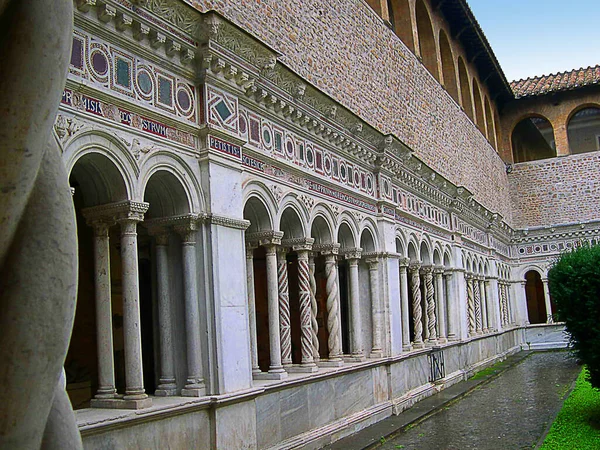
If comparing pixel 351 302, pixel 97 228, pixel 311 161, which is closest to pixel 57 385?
pixel 97 228

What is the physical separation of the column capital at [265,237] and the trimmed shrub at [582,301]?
4.44m

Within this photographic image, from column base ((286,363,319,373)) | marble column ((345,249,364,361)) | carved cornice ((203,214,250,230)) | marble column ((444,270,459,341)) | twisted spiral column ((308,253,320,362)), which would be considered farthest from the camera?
marble column ((444,270,459,341))

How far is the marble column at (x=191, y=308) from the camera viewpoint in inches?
282

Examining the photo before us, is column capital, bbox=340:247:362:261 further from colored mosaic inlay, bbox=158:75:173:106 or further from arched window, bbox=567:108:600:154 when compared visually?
arched window, bbox=567:108:600:154

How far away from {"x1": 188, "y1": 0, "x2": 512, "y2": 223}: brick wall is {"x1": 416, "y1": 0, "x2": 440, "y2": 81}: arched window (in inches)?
30.9

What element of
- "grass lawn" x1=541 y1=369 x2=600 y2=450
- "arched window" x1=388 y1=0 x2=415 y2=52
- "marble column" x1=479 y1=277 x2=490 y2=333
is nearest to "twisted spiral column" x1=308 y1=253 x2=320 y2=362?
"grass lawn" x1=541 y1=369 x2=600 y2=450

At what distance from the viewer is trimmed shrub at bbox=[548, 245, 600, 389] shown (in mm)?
10047

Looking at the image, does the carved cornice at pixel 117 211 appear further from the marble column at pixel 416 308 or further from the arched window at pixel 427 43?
the arched window at pixel 427 43

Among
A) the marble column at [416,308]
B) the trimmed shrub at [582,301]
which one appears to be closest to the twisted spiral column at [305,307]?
the trimmed shrub at [582,301]

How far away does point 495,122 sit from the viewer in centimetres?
2966

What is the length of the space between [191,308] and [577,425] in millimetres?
6019

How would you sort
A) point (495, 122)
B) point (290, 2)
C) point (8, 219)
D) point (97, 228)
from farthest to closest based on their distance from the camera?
point (495, 122) < point (290, 2) < point (97, 228) < point (8, 219)

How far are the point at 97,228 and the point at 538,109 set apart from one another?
26602 mm

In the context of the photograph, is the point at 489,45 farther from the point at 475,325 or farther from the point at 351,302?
the point at 351,302
